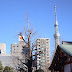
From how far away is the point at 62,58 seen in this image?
10789 millimetres

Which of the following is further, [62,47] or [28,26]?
[28,26]

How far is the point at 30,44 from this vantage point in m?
16.5

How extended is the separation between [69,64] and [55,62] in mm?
1569

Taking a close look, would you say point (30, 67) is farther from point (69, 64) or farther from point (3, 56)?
point (3, 56)

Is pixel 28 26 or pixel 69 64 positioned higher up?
pixel 28 26

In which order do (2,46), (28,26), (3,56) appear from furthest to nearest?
(2,46)
(3,56)
(28,26)

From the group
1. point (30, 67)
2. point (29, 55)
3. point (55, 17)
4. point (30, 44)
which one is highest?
point (55, 17)

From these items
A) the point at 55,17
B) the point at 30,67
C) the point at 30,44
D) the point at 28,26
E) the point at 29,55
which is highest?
the point at 55,17

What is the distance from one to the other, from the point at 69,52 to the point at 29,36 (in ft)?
24.7

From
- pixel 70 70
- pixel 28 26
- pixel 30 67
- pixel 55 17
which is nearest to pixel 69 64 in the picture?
pixel 70 70

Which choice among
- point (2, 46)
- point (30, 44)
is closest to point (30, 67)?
point (30, 44)

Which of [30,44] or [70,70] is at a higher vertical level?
[30,44]

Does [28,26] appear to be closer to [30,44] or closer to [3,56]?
[30,44]

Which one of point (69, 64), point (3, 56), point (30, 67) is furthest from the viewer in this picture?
point (3, 56)
